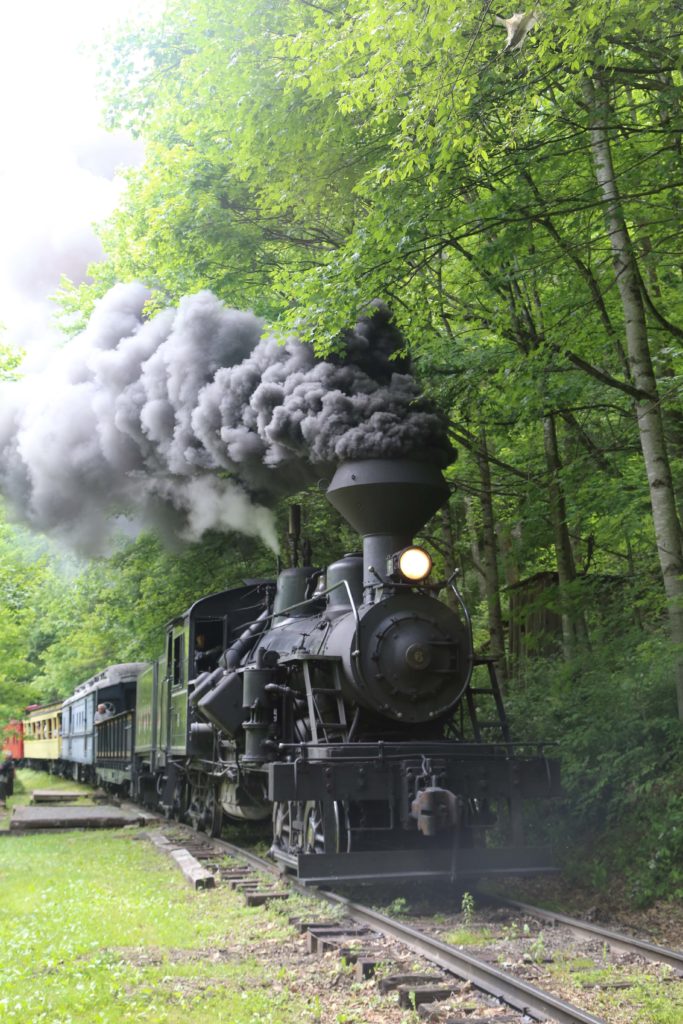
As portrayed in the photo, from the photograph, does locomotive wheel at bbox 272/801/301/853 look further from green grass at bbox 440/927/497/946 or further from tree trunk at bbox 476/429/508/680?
tree trunk at bbox 476/429/508/680

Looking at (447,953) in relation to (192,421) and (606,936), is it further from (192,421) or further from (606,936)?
(192,421)

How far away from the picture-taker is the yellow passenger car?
1412 inches

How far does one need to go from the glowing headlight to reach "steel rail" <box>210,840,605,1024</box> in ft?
9.47

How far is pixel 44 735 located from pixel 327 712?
33010mm

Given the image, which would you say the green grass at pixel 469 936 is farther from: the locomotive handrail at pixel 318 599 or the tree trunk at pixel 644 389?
the tree trunk at pixel 644 389

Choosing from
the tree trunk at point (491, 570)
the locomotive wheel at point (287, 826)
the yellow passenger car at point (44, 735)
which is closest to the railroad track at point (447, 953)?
the locomotive wheel at point (287, 826)

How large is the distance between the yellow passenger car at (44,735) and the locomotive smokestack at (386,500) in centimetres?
2879

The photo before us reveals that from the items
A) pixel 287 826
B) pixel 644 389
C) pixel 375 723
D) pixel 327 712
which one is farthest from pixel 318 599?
pixel 644 389

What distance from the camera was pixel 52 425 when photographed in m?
13.8

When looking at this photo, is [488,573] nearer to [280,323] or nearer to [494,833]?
[494,833]

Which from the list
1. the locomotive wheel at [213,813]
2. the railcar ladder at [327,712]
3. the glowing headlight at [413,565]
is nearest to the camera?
the railcar ladder at [327,712]

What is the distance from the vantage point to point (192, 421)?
1170cm

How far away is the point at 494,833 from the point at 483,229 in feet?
21.2

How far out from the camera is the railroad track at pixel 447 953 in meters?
5.14
